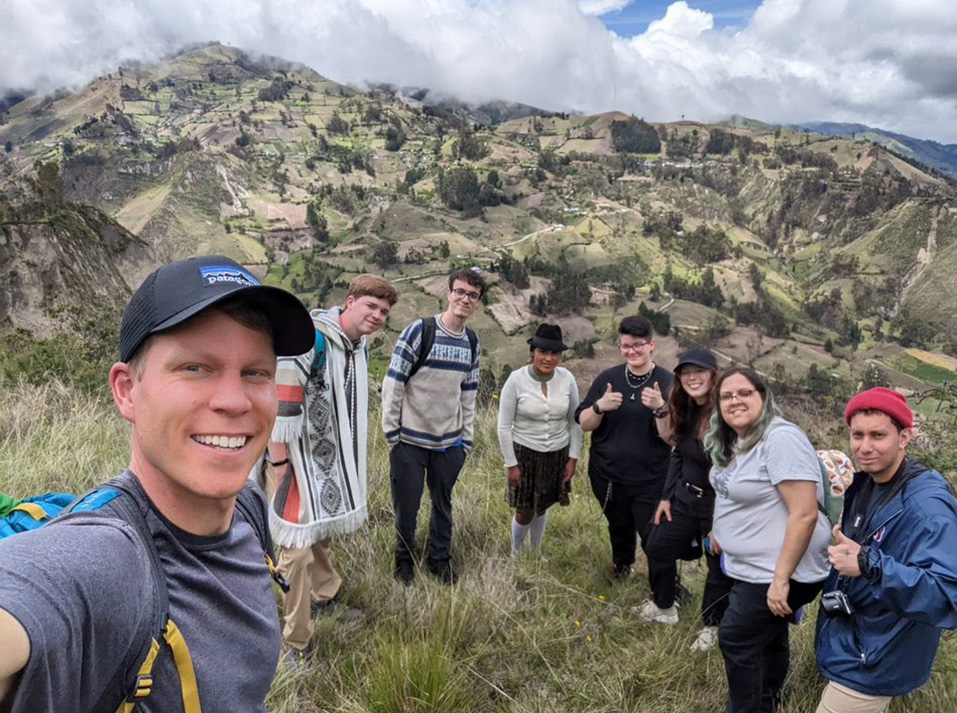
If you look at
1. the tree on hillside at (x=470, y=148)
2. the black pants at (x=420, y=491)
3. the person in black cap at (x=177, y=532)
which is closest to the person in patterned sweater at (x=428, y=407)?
the black pants at (x=420, y=491)

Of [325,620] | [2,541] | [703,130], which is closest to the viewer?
[2,541]

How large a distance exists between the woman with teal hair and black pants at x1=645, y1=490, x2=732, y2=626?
44 cm

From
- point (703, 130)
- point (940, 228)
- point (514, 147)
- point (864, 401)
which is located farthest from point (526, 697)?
point (703, 130)

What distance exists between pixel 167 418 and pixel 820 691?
123 inches

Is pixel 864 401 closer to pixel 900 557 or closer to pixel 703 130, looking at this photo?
pixel 900 557

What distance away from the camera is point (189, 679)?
86 centimetres

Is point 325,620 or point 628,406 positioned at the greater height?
point 628,406

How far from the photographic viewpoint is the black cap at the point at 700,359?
297cm

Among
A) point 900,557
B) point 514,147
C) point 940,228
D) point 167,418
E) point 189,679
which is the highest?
point 514,147

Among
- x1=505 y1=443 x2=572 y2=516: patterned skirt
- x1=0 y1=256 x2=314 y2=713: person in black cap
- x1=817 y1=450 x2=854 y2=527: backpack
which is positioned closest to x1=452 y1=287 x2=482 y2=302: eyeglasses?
x1=505 y1=443 x2=572 y2=516: patterned skirt

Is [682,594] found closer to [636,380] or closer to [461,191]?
[636,380]

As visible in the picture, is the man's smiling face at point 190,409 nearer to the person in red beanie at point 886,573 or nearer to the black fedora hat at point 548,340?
the person in red beanie at point 886,573

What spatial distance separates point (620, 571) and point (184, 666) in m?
3.39

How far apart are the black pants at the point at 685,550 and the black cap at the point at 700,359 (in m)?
0.68
